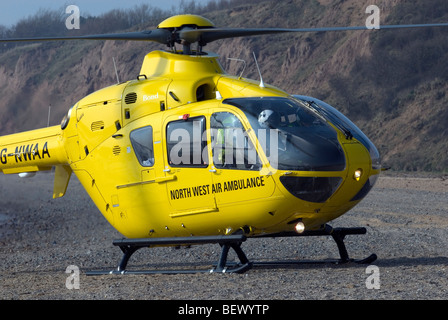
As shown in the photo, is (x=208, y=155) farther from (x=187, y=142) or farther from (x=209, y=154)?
(x=187, y=142)

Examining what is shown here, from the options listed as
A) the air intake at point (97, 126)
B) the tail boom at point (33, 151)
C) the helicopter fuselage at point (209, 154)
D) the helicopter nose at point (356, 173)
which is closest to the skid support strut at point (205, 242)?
the helicopter fuselage at point (209, 154)

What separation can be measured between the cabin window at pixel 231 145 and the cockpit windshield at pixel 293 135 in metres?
0.19

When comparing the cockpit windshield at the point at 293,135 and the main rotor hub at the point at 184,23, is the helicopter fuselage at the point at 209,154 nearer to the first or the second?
the cockpit windshield at the point at 293,135

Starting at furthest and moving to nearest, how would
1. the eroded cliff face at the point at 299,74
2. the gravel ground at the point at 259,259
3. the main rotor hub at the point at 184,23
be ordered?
Result: the eroded cliff face at the point at 299,74
the main rotor hub at the point at 184,23
the gravel ground at the point at 259,259

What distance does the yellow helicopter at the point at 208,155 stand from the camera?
32.9 feet

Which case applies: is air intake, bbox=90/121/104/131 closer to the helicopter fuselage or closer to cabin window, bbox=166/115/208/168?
the helicopter fuselage

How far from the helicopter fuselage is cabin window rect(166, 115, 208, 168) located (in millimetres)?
15

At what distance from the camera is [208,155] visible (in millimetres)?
10633

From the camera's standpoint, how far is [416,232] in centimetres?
1541

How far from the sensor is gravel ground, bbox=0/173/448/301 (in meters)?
9.01

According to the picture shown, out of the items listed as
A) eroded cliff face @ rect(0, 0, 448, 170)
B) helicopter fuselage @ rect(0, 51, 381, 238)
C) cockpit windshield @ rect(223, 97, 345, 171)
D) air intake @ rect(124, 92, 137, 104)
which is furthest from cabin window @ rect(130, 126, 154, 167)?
eroded cliff face @ rect(0, 0, 448, 170)
